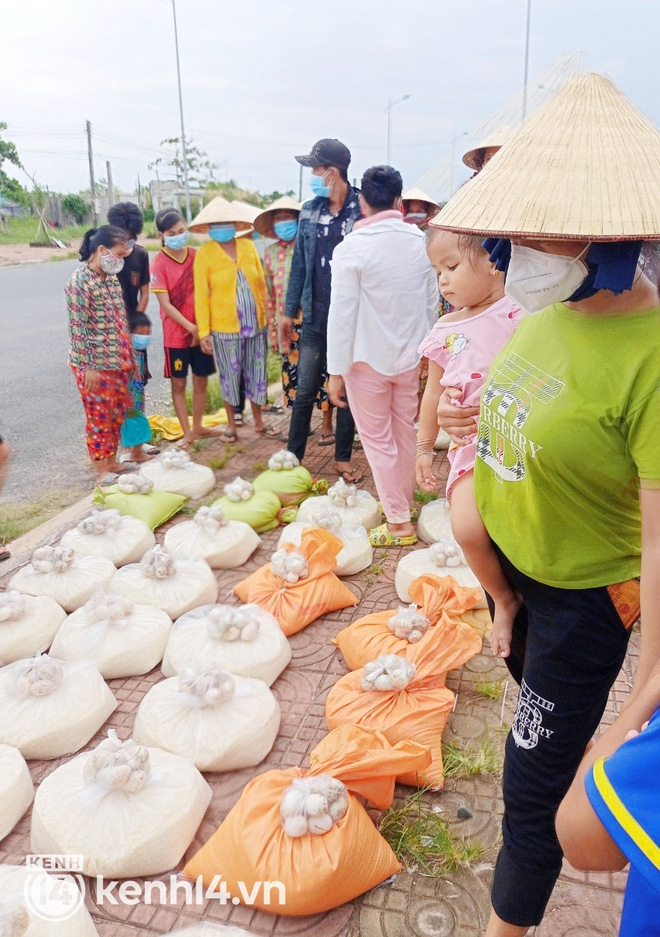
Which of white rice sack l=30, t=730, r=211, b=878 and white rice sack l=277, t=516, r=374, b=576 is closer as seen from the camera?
white rice sack l=30, t=730, r=211, b=878

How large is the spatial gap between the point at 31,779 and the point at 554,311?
1.96 meters

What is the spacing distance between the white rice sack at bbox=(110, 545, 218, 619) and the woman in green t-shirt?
1739 mm

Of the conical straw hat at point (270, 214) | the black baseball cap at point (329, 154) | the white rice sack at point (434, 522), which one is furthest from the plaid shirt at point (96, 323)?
the white rice sack at point (434, 522)

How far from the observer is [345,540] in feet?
10.2

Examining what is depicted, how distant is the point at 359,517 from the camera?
343 cm

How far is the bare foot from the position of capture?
4.68 feet

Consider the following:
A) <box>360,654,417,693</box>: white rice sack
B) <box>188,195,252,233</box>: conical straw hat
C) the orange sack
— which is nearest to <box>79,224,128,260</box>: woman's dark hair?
<box>188,195,252,233</box>: conical straw hat

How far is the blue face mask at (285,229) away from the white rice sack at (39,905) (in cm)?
392

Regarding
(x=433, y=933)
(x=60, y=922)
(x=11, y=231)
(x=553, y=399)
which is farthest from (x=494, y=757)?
(x=11, y=231)

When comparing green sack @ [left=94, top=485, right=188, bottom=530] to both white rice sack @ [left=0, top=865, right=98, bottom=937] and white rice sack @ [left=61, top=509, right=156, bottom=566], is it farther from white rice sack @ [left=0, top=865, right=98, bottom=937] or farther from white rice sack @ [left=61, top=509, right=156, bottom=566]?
white rice sack @ [left=0, top=865, right=98, bottom=937]

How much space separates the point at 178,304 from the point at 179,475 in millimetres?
1377

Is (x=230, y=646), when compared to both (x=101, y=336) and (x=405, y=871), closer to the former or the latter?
(x=405, y=871)

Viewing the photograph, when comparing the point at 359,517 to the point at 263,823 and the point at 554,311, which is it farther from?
the point at 554,311

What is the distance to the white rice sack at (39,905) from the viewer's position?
1410 millimetres
